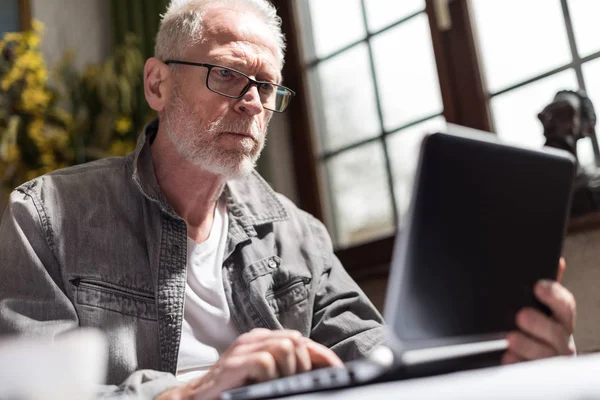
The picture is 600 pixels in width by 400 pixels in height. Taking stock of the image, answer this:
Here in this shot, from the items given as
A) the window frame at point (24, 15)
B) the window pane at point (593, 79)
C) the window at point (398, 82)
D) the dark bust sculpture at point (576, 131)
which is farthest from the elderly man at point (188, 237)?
the window frame at point (24, 15)

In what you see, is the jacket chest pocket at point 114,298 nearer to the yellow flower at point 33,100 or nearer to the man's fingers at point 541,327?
the man's fingers at point 541,327

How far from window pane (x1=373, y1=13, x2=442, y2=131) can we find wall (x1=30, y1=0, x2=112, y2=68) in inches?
53.0

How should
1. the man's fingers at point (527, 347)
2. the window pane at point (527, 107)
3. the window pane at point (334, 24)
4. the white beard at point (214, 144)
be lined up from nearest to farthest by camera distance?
the man's fingers at point (527, 347) → the white beard at point (214, 144) → the window pane at point (527, 107) → the window pane at point (334, 24)

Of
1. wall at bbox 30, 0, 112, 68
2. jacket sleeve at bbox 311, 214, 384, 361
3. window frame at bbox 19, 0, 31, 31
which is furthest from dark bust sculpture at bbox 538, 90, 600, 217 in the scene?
window frame at bbox 19, 0, 31, 31

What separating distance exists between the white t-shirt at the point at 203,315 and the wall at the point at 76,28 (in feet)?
5.98

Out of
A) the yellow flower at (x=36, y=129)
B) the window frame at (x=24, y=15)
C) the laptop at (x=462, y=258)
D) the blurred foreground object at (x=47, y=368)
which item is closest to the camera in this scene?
the blurred foreground object at (x=47, y=368)

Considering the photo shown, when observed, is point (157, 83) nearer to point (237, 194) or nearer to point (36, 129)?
point (237, 194)

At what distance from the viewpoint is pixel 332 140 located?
2.48 metres

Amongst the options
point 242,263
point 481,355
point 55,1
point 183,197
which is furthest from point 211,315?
point 55,1

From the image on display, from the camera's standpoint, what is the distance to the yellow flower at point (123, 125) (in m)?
2.40

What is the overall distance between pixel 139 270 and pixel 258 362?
2.09 feet

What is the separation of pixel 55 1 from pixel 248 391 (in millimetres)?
2814

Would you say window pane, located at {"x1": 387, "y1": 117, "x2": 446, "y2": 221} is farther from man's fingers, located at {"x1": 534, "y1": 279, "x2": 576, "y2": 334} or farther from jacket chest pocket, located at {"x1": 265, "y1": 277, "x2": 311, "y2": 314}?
man's fingers, located at {"x1": 534, "y1": 279, "x2": 576, "y2": 334}

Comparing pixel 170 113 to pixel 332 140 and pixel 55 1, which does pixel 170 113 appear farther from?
pixel 55 1
